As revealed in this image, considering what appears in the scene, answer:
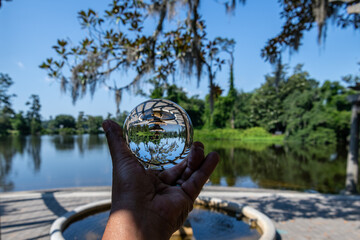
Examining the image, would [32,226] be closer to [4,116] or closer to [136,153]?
[136,153]

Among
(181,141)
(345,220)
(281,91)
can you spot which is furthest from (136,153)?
(281,91)

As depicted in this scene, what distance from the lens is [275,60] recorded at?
5047mm

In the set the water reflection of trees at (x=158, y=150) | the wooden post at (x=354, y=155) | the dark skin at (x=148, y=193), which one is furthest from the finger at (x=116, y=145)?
the wooden post at (x=354, y=155)

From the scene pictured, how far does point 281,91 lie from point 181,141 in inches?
1465

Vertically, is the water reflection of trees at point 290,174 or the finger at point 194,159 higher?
the finger at point 194,159

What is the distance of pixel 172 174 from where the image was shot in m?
1.33

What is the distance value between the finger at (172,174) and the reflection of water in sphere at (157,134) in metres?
0.03

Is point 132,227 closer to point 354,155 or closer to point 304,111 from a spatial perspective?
point 354,155

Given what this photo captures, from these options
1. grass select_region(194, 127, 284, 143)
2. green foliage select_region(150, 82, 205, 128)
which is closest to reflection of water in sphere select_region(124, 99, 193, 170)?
green foliage select_region(150, 82, 205, 128)

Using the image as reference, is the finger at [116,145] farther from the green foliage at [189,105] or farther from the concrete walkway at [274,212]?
the concrete walkway at [274,212]

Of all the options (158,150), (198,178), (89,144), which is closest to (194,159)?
(198,178)

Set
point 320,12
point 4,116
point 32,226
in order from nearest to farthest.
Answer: point 320,12
point 32,226
point 4,116

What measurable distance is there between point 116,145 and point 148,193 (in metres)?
0.30

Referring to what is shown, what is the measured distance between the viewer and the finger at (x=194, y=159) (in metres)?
1.23
